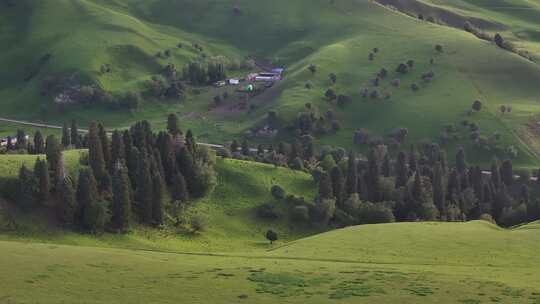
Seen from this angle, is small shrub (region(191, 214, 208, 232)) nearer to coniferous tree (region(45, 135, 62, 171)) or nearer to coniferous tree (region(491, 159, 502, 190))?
coniferous tree (region(45, 135, 62, 171))

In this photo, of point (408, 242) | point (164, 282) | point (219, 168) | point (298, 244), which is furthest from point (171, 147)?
point (164, 282)

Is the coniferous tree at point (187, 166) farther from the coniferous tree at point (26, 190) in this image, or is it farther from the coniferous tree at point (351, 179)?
the coniferous tree at point (351, 179)

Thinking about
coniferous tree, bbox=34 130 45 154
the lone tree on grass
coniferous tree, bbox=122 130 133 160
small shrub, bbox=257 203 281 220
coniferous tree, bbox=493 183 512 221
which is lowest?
the lone tree on grass

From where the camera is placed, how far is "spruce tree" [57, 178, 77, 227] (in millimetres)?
111562

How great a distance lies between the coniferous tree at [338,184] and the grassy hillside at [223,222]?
232 inches

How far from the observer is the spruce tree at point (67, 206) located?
111562 mm

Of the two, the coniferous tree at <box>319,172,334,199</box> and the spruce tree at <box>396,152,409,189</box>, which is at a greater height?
the spruce tree at <box>396,152,409,189</box>

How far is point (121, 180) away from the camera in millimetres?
118688

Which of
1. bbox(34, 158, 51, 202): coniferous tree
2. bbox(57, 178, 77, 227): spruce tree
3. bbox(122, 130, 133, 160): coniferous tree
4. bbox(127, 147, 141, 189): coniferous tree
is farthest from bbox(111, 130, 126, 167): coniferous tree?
bbox(34, 158, 51, 202): coniferous tree

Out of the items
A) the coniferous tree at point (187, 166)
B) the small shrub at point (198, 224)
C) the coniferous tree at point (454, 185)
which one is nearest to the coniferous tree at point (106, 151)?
the coniferous tree at point (187, 166)

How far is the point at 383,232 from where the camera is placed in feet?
350

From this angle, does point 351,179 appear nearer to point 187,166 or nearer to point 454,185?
point 454,185

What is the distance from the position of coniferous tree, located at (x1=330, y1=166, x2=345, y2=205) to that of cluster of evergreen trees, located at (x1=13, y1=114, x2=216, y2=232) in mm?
28813

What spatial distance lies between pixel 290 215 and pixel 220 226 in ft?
67.1
